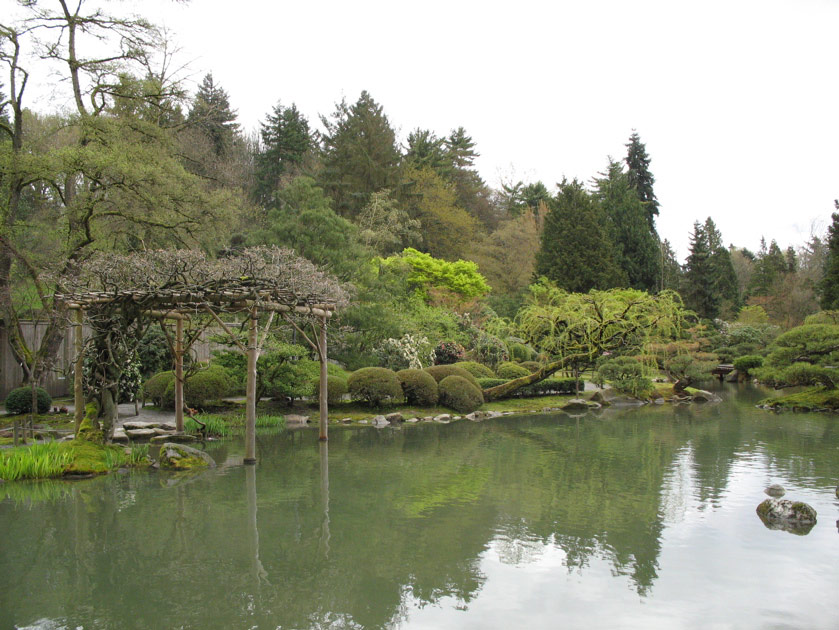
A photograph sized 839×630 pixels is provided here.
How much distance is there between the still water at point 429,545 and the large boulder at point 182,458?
0.98 feet

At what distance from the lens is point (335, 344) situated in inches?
784

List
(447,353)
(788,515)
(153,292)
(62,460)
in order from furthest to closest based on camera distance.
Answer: (447,353) → (153,292) → (62,460) → (788,515)

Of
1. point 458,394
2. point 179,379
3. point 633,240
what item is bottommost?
point 458,394

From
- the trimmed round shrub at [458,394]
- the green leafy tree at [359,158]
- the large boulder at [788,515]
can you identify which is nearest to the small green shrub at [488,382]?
the trimmed round shrub at [458,394]

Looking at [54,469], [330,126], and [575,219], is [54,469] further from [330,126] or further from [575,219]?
[330,126]

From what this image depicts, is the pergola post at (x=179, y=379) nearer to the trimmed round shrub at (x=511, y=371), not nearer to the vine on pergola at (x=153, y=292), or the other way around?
the vine on pergola at (x=153, y=292)

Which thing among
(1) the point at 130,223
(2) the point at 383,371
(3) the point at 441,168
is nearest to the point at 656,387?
(2) the point at 383,371

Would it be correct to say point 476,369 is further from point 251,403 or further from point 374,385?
point 251,403

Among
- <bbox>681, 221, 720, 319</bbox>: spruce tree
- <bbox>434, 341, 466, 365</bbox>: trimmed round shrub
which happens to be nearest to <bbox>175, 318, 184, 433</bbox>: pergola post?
<bbox>434, 341, 466, 365</bbox>: trimmed round shrub

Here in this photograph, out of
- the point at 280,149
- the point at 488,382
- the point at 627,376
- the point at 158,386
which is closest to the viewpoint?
the point at 158,386

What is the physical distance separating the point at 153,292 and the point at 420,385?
28.3 ft

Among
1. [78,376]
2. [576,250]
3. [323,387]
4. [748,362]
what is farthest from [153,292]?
[748,362]

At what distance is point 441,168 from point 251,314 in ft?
101

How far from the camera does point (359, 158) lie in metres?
34.2
